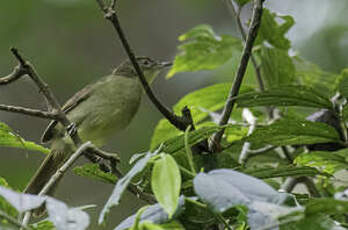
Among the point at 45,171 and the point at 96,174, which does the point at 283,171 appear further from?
the point at 45,171

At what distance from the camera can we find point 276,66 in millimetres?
2682

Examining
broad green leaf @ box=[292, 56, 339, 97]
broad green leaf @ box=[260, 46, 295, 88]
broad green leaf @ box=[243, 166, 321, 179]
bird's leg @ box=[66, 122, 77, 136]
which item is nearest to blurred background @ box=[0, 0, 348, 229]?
broad green leaf @ box=[292, 56, 339, 97]

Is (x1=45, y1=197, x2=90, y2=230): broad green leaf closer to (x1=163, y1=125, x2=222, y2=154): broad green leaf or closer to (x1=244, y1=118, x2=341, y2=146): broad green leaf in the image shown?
(x1=163, y1=125, x2=222, y2=154): broad green leaf

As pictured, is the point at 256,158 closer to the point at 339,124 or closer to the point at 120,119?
the point at 339,124

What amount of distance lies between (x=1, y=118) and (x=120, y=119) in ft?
13.0

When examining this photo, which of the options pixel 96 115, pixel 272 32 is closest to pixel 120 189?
pixel 272 32

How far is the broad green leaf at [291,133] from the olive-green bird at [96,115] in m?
1.78

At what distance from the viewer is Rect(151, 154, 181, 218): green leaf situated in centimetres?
106

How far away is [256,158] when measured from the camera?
8.97 ft

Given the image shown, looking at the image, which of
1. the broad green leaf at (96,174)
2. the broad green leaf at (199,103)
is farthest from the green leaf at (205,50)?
the broad green leaf at (96,174)

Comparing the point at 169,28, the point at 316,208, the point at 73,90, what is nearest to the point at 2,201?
the point at 316,208

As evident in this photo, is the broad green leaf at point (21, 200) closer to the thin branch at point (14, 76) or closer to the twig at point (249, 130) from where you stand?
the thin branch at point (14, 76)

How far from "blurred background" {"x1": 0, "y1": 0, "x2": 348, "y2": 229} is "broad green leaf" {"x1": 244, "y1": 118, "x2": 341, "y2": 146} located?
3.57 metres

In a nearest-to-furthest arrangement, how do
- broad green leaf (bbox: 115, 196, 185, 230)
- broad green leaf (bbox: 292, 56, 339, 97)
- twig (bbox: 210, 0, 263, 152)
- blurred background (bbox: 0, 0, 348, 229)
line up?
broad green leaf (bbox: 115, 196, 185, 230)
twig (bbox: 210, 0, 263, 152)
broad green leaf (bbox: 292, 56, 339, 97)
blurred background (bbox: 0, 0, 348, 229)
